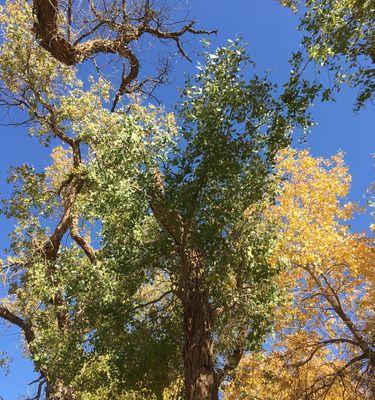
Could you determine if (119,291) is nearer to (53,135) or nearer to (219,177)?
(219,177)

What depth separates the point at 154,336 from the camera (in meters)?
10.5

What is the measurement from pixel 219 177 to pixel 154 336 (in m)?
4.56

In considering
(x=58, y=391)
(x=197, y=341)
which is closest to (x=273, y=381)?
(x=197, y=341)

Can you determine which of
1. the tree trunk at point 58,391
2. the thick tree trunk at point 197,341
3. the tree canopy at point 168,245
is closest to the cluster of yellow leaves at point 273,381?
the tree canopy at point 168,245

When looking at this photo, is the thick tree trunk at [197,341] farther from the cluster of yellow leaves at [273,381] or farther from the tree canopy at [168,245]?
the cluster of yellow leaves at [273,381]

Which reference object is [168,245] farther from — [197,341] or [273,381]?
[273,381]

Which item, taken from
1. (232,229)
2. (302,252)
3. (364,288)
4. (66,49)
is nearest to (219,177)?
(232,229)

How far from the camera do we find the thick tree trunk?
7.79m

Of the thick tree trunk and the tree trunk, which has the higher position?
the tree trunk

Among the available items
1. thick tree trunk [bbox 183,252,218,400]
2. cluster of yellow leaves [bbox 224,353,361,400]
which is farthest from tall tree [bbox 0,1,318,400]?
cluster of yellow leaves [bbox 224,353,361,400]

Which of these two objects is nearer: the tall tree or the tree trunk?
the tall tree

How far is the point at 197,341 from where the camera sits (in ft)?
27.2

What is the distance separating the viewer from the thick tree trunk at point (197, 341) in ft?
25.5

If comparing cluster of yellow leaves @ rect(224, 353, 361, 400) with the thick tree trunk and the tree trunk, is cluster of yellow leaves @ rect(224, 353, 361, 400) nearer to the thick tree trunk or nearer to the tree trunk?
the tree trunk
